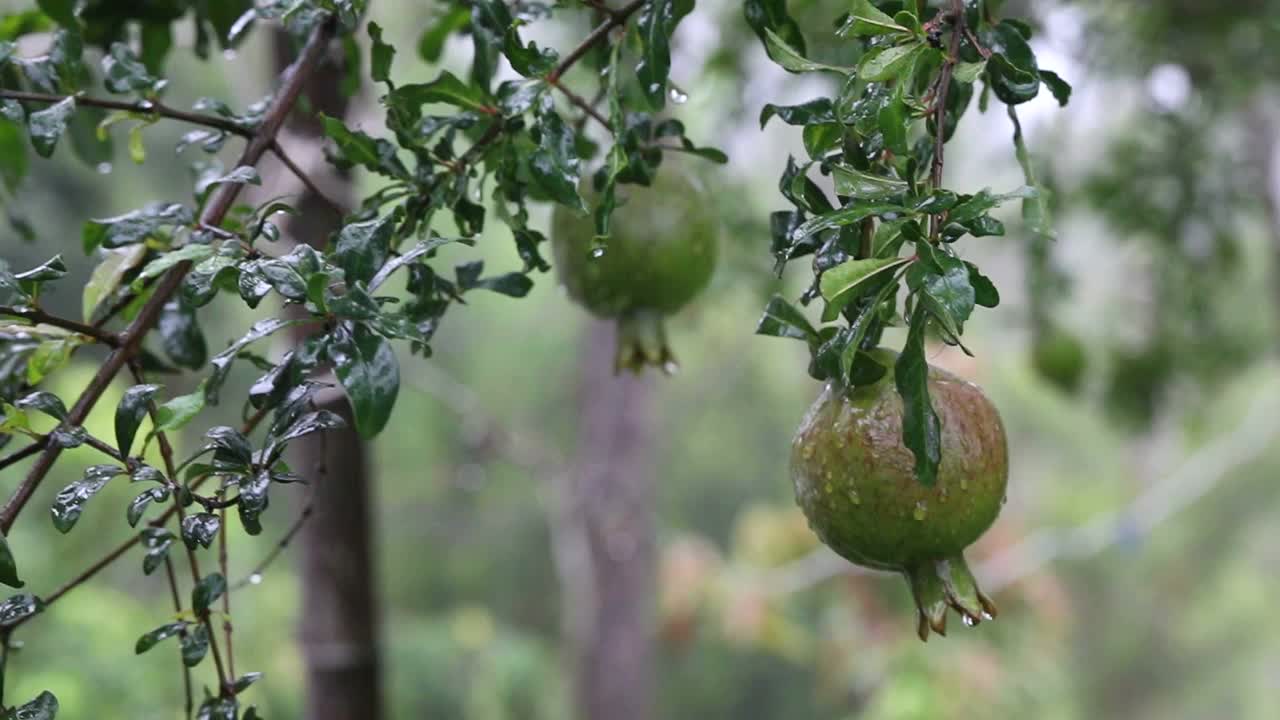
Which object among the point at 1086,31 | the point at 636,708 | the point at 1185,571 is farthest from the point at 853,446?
the point at 1185,571

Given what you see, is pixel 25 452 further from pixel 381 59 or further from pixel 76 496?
pixel 381 59

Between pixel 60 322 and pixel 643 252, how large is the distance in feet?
0.95

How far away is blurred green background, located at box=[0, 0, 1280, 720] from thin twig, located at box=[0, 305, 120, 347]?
22 centimetres

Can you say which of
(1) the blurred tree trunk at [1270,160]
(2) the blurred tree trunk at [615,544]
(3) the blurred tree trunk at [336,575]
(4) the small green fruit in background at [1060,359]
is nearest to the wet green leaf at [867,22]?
(3) the blurred tree trunk at [336,575]

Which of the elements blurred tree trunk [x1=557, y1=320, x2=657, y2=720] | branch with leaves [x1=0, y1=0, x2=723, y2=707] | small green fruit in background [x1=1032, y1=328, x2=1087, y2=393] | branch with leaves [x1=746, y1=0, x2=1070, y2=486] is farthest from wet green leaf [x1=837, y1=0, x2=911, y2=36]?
blurred tree trunk [x1=557, y1=320, x2=657, y2=720]

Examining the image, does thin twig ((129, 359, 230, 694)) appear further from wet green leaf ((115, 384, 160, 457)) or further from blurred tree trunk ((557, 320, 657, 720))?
blurred tree trunk ((557, 320, 657, 720))

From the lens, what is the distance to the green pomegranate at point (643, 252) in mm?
643

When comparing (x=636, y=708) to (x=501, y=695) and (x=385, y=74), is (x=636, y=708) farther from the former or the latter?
(x=385, y=74)

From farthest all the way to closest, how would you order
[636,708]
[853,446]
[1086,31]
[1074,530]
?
[1074,530], [636,708], [1086,31], [853,446]

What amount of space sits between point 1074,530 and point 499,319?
3406 millimetres

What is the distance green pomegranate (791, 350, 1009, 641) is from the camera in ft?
1.50

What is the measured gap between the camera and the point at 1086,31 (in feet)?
5.19

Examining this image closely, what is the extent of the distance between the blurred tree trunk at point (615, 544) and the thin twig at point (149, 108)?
261cm

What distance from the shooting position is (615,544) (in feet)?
10.4
